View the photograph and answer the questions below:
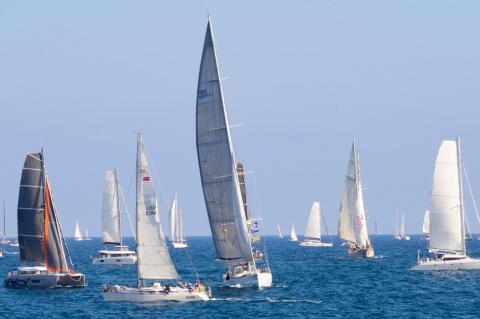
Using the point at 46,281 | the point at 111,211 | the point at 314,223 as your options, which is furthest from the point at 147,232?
the point at 314,223

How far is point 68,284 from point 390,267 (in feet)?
129

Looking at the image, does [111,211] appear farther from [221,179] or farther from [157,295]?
[157,295]

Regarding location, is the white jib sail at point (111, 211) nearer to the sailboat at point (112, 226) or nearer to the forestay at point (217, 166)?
the sailboat at point (112, 226)

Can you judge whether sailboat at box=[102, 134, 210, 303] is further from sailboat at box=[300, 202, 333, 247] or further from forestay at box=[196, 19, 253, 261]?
sailboat at box=[300, 202, 333, 247]

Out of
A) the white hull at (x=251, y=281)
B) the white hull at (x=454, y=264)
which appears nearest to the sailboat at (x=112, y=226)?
the white hull at (x=454, y=264)

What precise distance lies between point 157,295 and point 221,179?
11470 mm

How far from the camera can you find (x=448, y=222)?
9119 centimetres

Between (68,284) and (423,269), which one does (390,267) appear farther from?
(68,284)

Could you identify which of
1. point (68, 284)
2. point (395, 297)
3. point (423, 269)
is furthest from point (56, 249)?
point (423, 269)

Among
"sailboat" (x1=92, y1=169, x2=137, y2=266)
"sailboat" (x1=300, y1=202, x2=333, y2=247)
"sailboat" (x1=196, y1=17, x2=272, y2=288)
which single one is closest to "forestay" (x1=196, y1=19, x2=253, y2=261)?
"sailboat" (x1=196, y1=17, x2=272, y2=288)

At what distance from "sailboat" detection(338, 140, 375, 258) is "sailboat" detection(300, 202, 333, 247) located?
60.3m

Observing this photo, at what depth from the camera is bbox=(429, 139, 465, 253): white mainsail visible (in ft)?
298

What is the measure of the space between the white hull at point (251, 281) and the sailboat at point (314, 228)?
11414cm

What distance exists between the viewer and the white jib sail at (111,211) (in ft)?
389
